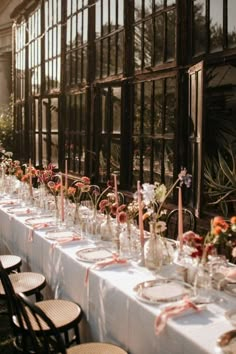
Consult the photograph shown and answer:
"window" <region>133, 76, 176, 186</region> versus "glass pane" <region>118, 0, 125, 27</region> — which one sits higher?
"glass pane" <region>118, 0, 125, 27</region>

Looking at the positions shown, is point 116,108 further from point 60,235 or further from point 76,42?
point 60,235

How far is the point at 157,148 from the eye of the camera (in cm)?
466

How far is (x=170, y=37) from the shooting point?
14.7 ft

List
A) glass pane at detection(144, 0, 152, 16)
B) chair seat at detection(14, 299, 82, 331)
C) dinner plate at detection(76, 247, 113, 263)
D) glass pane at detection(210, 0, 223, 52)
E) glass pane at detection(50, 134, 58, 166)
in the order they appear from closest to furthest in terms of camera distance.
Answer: chair seat at detection(14, 299, 82, 331)
dinner plate at detection(76, 247, 113, 263)
glass pane at detection(210, 0, 223, 52)
glass pane at detection(144, 0, 152, 16)
glass pane at detection(50, 134, 58, 166)

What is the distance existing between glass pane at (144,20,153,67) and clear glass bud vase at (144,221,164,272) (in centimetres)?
272

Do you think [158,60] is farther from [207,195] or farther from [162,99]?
[207,195]

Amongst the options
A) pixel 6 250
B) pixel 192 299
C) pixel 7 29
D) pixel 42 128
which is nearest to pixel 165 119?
pixel 6 250

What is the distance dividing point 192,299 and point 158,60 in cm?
313

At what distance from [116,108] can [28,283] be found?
2.96 metres

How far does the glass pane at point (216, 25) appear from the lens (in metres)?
3.88

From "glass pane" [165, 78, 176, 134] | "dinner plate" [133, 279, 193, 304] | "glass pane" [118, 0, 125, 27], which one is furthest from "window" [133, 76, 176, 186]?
"dinner plate" [133, 279, 193, 304]

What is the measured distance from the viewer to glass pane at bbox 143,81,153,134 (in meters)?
4.80

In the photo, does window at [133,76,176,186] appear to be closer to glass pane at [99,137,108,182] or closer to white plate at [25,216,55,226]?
glass pane at [99,137,108,182]

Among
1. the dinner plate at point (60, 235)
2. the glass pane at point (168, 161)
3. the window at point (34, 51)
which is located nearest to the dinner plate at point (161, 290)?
the dinner plate at point (60, 235)
